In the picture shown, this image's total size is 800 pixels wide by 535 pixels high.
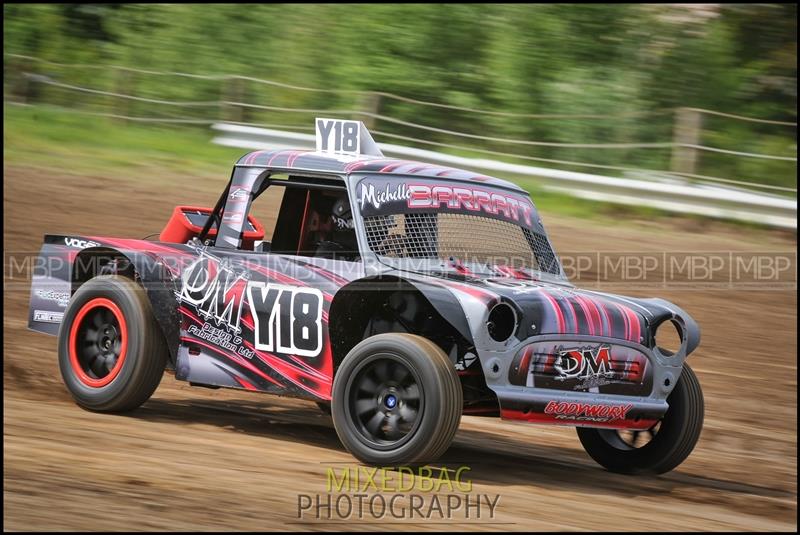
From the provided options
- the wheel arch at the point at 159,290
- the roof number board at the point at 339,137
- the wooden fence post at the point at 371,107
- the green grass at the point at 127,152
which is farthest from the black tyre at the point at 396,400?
the wooden fence post at the point at 371,107

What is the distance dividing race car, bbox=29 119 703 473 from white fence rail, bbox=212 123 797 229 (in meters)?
7.34

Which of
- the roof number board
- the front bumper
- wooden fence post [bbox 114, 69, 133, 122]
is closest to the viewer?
the front bumper

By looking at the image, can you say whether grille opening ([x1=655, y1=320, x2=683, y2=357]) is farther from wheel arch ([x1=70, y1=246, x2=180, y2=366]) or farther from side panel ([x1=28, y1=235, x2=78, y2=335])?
side panel ([x1=28, y1=235, x2=78, y2=335])

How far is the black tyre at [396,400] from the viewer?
5.97m

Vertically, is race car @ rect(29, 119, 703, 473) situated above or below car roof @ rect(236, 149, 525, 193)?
below

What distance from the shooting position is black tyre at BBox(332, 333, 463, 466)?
5.97 metres

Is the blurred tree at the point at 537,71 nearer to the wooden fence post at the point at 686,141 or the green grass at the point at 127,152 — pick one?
the wooden fence post at the point at 686,141

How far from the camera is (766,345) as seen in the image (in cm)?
1093

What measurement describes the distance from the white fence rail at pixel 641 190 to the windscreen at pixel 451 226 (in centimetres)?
736

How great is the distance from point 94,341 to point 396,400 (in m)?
2.54

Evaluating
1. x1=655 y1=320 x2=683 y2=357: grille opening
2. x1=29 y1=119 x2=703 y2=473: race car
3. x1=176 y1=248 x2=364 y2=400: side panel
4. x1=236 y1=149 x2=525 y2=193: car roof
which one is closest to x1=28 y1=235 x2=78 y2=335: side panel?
x1=29 y1=119 x2=703 y2=473: race car

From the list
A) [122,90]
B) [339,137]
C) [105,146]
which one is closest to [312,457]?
[339,137]

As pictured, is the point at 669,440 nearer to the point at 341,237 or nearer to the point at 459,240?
the point at 459,240

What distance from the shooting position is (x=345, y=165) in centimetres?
725
